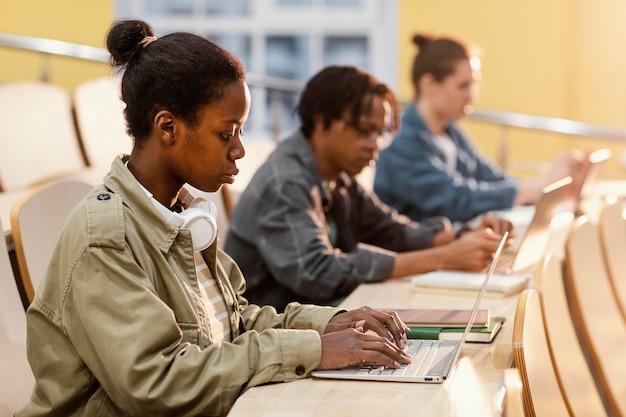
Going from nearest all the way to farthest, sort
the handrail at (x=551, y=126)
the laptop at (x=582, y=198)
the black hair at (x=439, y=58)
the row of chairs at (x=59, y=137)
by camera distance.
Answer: the row of chairs at (x=59, y=137) → the laptop at (x=582, y=198) → the black hair at (x=439, y=58) → the handrail at (x=551, y=126)

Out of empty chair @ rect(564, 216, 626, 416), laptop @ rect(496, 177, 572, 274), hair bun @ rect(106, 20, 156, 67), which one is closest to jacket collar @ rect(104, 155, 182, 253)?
hair bun @ rect(106, 20, 156, 67)

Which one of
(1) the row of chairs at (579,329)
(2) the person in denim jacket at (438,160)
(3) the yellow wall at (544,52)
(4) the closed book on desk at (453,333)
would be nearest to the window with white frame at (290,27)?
(3) the yellow wall at (544,52)

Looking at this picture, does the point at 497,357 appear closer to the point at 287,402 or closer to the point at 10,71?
the point at 287,402

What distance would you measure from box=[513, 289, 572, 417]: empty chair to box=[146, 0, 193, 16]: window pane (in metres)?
4.90

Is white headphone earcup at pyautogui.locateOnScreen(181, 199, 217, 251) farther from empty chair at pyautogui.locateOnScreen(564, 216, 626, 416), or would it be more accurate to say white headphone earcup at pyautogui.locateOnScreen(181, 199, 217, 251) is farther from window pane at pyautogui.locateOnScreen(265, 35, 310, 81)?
window pane at pyautogui.locateOnScreen(265, 35, 310, 81)

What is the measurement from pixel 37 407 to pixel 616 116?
5329 mm

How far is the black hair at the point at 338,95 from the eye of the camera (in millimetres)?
2633

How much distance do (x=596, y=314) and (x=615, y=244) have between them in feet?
1.38

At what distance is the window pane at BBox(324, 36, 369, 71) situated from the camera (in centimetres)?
638

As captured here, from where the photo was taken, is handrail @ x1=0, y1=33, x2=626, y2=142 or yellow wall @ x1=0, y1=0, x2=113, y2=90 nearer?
handrail @ x1=0, y1=33, x2=626, y2=142

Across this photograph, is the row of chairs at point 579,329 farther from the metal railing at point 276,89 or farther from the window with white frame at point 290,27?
the window with white frame at point 290,27

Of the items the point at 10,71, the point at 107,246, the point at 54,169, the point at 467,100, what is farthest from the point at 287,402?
the point at 10,71

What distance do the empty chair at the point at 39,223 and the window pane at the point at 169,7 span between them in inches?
161

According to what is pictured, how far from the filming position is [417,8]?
20.7 ft
